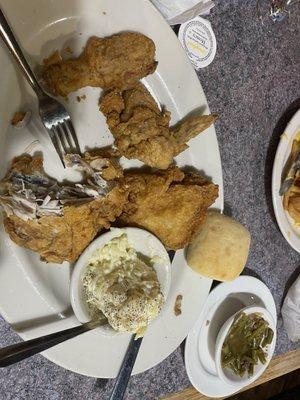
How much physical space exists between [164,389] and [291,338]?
58 cm

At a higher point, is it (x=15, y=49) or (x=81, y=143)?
(x=15, y=49)

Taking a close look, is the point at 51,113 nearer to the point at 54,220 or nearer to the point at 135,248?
the point at 54,220

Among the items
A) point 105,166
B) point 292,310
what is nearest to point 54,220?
point 105,166

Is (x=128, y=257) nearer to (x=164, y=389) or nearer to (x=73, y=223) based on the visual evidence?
(x=73, y=223)

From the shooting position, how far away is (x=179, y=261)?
157 cm

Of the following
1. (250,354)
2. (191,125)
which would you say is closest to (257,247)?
(250,354)

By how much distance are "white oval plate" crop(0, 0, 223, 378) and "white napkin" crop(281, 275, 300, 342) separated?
0.51 meters

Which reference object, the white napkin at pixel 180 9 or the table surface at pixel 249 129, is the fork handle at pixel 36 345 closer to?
the table surface at pixel 249 129

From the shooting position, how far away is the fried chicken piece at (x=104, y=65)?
1.33 metres

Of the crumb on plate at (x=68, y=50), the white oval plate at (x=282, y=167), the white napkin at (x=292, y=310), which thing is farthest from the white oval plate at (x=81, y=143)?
the white napkin at (x=292, y=310)

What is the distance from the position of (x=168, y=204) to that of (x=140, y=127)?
0.76 feet

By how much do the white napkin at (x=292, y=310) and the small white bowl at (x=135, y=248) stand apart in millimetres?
674

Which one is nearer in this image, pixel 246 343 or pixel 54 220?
pixel 54 220

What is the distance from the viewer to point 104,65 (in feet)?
4.40
